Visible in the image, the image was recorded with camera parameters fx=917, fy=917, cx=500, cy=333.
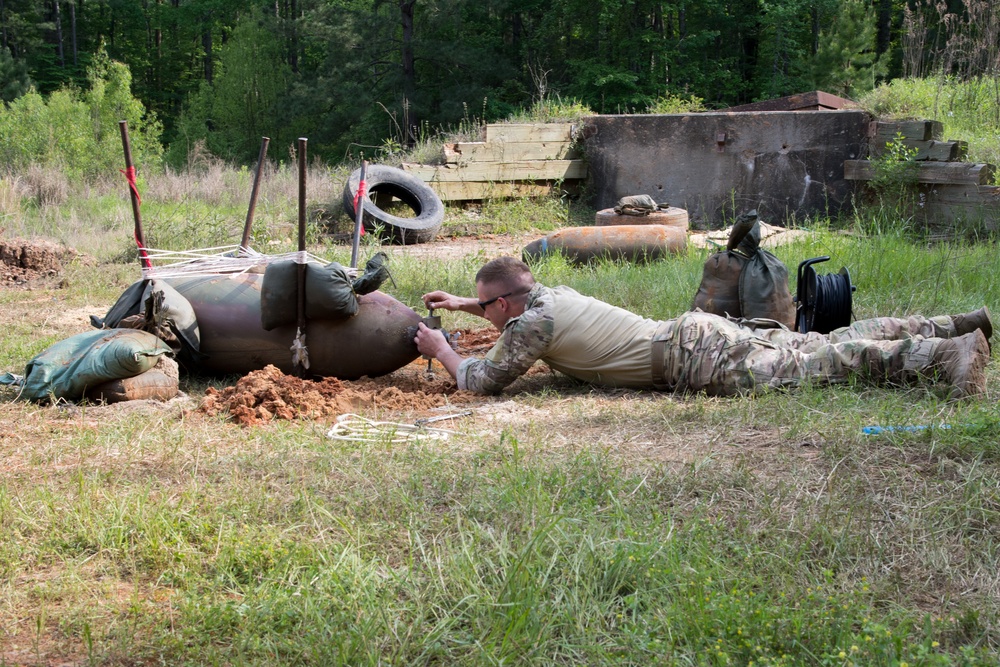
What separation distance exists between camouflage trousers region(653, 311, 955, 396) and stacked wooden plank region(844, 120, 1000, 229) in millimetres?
5698

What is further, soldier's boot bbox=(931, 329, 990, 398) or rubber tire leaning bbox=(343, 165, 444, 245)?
rubber tire leaning bbox=(343, 165, 444, 245)

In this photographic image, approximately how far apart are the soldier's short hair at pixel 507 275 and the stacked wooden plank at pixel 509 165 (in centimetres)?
924

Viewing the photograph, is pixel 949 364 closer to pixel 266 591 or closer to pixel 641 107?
pixel 266 591

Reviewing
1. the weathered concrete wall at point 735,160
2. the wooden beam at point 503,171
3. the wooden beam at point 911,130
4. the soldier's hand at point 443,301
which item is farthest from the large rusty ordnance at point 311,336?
the wooden beam at point 503,171

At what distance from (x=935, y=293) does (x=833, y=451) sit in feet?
11.5

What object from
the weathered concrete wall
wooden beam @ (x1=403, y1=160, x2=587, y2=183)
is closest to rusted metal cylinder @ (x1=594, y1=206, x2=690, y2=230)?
the weathered concrete wall

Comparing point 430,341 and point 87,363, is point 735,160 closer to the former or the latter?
point 430,341

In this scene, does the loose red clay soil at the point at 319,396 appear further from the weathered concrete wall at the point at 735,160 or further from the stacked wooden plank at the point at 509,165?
the stacked wooden plank at the point at 509,165

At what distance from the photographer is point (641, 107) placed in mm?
30734

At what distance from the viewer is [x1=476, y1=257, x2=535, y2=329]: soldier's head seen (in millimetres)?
5258

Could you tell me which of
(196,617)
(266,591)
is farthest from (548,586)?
(196,617)

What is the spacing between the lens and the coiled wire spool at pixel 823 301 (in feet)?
18.7

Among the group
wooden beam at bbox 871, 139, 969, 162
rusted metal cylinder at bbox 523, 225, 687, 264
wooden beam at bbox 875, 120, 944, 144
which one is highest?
wooden beam at bbox 875, 120, 944, 144

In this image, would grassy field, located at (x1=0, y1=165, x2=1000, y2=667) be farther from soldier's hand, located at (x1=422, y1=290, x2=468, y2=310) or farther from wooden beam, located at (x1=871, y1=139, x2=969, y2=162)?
wooden beam, located at (x1=871, y1=139, x2=969, y2=162)
